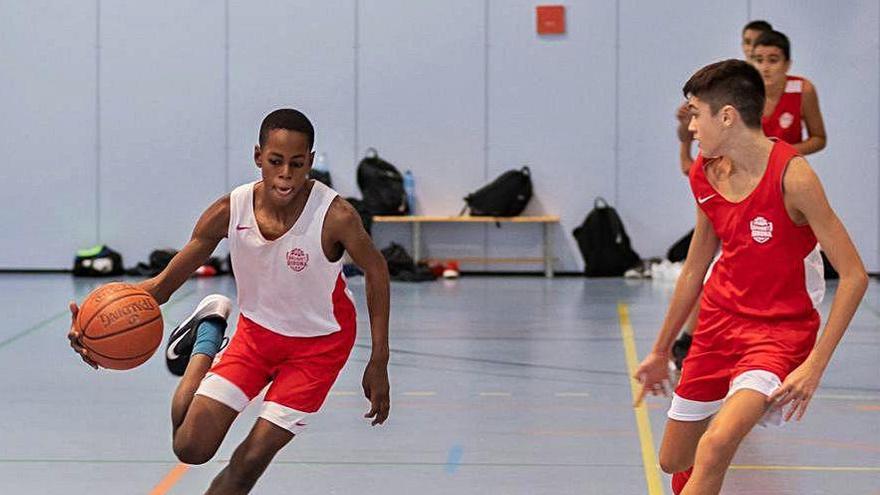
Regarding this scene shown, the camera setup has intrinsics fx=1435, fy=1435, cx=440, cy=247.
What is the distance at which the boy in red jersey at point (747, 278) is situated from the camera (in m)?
3.74

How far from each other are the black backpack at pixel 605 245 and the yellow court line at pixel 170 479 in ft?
26.6

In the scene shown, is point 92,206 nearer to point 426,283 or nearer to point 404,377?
point 426,283

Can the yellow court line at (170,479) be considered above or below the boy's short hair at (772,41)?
below

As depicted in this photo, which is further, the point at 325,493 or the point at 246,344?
the point at 325,493

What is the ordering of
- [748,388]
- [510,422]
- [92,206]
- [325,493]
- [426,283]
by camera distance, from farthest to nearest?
[92,206] → [426,283] → [510,422] → [325,493] → [748,388]

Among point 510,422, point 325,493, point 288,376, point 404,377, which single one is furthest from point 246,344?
point 404,377

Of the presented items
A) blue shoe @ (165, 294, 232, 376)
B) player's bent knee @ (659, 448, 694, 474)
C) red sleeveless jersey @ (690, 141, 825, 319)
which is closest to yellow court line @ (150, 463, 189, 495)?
blue shoe @ (165, 294, 232, 376)

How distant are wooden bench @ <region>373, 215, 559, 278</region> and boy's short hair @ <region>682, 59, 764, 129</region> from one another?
9262 millimetres

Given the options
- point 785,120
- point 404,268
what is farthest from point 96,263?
point 785,120

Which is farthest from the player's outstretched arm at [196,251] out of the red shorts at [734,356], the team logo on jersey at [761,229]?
the team logo on jersey at [761,229]

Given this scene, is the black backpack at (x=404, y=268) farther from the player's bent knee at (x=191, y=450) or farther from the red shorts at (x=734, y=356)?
the red shorts at (x=734, y=356)

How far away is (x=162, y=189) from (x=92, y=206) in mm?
696

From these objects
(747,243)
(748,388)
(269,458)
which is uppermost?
(747,243)

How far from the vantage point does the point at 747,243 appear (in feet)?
13.2
